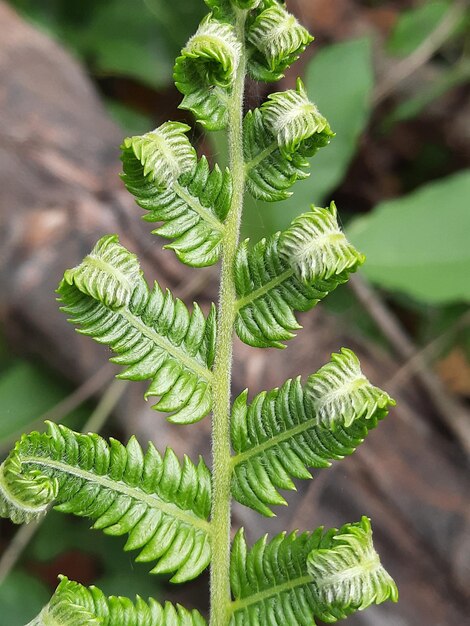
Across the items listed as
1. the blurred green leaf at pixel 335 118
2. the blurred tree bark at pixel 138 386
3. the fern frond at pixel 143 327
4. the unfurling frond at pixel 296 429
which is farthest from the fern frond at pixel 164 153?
the blurred green leaf at pixel 335 118

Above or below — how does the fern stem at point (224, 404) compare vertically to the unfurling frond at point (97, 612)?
above

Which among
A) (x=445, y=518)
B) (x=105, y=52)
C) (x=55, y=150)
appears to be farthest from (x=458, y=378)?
(x=105, y=52)

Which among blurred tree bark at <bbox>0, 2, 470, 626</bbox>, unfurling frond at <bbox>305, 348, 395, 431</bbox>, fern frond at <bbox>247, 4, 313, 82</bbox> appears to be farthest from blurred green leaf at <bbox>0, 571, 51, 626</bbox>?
fern frond at <bbox>247, 4, 313, 82</bbox>

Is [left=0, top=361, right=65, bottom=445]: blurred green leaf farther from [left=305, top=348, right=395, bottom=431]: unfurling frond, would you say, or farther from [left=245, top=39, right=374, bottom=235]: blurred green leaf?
[left=305, top=348, right=395, bottom=431]: unfurling frond

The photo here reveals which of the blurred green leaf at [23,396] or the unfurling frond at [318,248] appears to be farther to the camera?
the blurred green leaf at [23,396]

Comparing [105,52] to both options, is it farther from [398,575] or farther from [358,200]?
[398,575]

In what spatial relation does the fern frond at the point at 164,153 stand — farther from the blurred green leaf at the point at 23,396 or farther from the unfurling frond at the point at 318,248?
the blurred green leaf at the point at 23,396

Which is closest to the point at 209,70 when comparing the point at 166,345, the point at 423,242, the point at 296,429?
the point at 166,345
